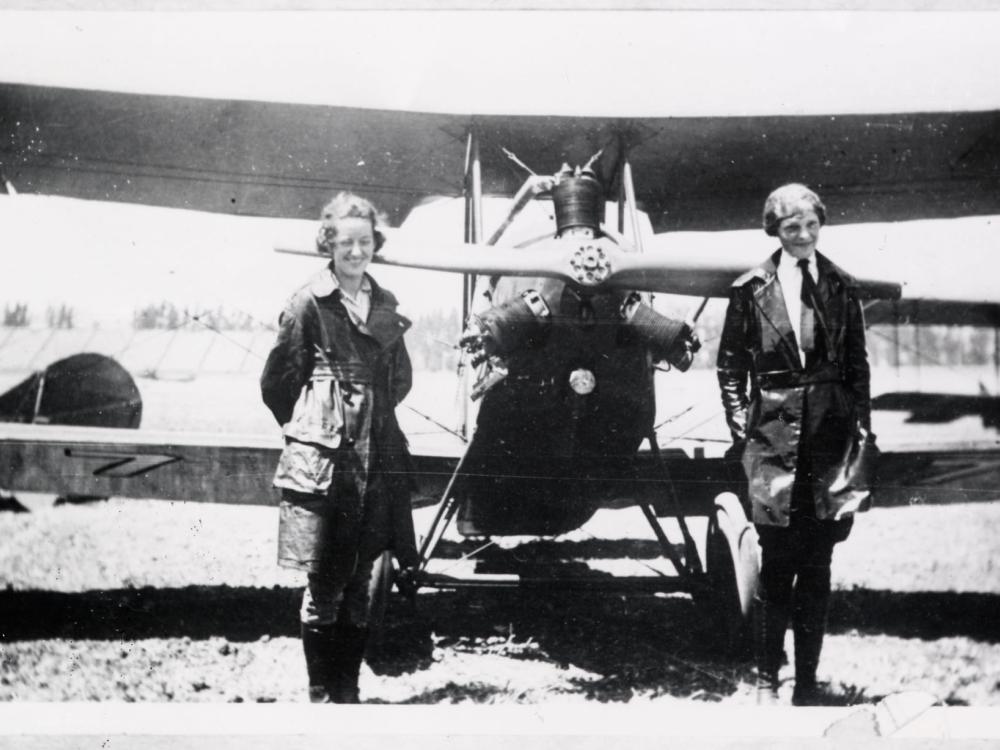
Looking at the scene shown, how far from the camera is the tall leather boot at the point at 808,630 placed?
1.59m

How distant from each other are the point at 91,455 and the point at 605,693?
154cm

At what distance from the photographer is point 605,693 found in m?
1.71

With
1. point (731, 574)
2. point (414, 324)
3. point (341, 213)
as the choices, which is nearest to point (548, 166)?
point (414, 324)

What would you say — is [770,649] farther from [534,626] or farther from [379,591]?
[379,591]

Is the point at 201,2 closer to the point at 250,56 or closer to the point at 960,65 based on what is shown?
the point at 250,56

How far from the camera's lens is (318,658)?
1.53 metres

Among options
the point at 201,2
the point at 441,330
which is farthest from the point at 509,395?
the point at 201,2

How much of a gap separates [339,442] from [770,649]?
3.69 ft

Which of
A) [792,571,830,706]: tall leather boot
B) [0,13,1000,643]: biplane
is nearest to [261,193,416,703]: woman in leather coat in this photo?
[0,13,1000,643]: biplane

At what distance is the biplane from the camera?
1.69 metres

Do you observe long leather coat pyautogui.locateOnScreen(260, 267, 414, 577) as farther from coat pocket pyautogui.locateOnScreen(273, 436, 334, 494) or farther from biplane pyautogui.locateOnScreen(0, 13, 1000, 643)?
biplane pyautogui.locateOnScreen(0, 13, 1000, 643)

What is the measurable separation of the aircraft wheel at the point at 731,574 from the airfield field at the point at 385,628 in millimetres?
55

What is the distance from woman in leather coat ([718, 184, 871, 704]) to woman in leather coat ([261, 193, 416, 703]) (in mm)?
817

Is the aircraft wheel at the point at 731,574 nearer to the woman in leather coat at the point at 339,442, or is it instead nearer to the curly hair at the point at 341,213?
the woman in leather coat at the point at 339,442
